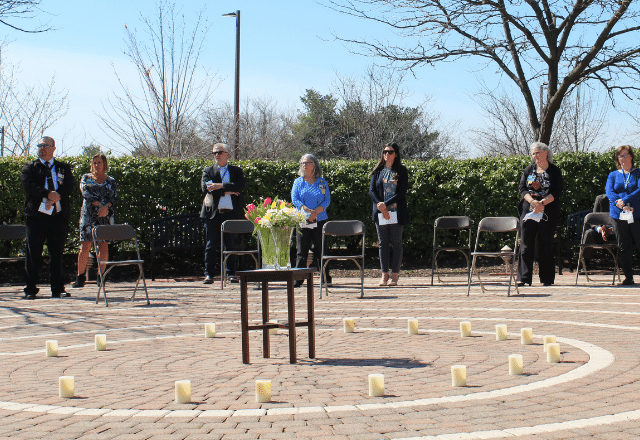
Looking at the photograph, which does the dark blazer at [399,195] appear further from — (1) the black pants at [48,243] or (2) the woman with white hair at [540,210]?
(1) the black pants at [48,243]

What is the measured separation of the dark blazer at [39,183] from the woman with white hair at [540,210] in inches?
279

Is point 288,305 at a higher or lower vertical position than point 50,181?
lower

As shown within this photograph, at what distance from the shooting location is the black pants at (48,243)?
10188mm

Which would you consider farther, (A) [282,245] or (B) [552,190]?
(B) [552,190]

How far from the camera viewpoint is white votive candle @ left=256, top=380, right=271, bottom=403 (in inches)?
161

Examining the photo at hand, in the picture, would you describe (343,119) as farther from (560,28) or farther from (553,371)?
(553,371)

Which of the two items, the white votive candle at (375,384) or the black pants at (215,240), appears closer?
the white votive candle at (375,384)

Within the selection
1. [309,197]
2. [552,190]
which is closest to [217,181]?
[309,197]

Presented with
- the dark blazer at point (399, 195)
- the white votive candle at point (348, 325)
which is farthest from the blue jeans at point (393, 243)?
the white votive candle at point (348, 325)

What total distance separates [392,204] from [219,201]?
10.3 feet

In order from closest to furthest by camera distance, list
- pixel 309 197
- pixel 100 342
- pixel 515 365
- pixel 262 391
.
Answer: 1. pixel 262 391
2. pixel 515 365
3. pixel 100 342
4. pixel 309 197

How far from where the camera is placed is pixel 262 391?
409 cm

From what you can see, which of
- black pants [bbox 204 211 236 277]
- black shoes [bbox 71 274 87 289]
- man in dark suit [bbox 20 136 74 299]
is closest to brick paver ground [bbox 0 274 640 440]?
man in dark suit [bbox 20 136 74 299]

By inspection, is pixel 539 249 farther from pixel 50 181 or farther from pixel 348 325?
pixel 50 181
